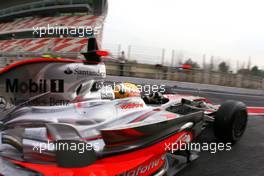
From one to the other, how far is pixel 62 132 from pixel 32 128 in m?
0.29

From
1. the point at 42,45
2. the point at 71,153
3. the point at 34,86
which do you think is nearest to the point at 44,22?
A: the point at 42,45

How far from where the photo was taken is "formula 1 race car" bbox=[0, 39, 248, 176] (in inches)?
64.3

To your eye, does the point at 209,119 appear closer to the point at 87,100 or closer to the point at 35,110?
the point at 87,100

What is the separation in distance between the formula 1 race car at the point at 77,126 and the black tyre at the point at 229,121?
0.71 metres

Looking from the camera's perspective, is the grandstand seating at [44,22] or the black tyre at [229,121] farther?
the grandstand seating at [44,22]

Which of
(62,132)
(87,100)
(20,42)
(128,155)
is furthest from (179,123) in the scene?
(20,42)

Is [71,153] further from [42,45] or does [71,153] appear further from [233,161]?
[42,45]

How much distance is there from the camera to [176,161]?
255 centimetres

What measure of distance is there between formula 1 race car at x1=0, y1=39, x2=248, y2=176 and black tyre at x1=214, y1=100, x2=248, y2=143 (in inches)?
27.9

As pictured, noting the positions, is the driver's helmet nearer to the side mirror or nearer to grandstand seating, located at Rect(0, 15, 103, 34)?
the side mirror

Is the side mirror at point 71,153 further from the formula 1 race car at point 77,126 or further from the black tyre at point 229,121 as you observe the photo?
the black tyre at point 229,121

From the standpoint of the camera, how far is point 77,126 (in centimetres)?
196

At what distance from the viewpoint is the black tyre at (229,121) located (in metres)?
3.03

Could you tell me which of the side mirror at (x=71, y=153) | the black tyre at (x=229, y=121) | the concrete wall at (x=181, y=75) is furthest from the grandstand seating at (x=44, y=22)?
the side mirror at (x=71, y=153)
